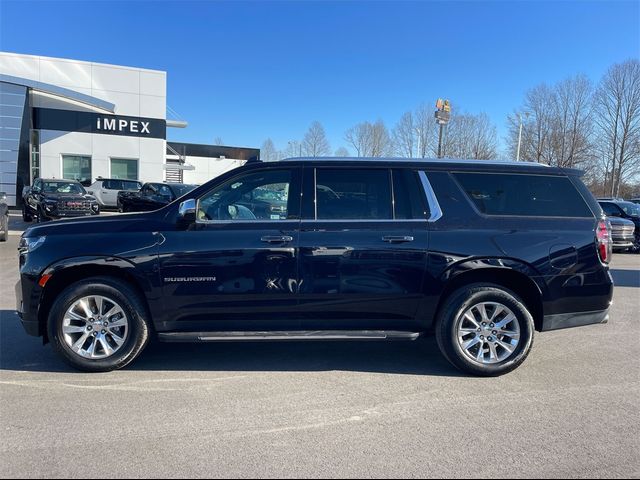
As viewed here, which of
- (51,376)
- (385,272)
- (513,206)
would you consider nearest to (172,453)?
(51,376)

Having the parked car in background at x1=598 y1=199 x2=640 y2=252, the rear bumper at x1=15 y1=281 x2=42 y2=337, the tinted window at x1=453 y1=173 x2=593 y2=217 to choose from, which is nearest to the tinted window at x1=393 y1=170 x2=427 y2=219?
the tinted window at x1=453 y1=173 x2=593 y2=217

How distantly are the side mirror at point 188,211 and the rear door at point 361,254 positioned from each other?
1.00 m

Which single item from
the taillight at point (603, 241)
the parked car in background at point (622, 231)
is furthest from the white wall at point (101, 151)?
the taillight at point (603, 241)

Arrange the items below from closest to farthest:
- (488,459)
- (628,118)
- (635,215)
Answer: (488,459)
(635,215)
(628,118)

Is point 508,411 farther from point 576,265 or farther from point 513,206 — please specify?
point 513,206

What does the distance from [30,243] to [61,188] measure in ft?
51.5

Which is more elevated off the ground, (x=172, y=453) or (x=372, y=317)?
(x=372, y=317)

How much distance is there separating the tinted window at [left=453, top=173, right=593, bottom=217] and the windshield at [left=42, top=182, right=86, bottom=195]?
17234 millimetres

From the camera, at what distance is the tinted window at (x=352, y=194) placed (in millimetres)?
4395

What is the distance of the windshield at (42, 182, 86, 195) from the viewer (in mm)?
17728

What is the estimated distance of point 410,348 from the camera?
5172 millimetres

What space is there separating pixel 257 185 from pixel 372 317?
1671 mm

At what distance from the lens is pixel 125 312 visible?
422cm

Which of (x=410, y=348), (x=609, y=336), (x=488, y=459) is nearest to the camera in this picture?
(x=488, y=459)
